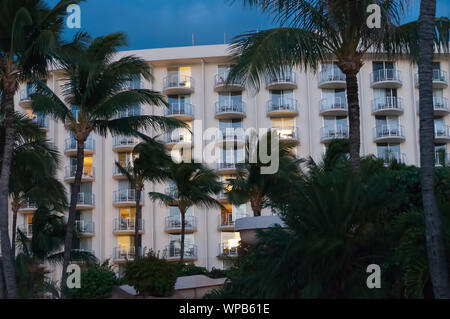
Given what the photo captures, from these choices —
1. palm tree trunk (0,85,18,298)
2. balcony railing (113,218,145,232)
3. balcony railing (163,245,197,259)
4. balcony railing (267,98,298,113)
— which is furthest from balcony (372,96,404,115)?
palm tree trunk (0,85,18,298)

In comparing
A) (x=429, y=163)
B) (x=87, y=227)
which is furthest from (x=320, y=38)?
(x=87, y=227)

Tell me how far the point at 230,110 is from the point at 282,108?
13.2 ft

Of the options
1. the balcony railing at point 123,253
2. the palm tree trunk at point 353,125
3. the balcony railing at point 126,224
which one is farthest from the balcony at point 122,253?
the palm tree trunk at point 353,125

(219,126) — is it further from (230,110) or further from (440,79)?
(440,79)

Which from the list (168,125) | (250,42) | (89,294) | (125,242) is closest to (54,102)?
(168,125)

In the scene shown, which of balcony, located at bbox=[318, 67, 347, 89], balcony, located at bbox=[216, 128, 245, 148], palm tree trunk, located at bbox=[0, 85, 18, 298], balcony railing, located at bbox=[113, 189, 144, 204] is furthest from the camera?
balcony railing, located at bbox=[113, 189, 144, 204]

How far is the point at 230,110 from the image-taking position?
49.7m

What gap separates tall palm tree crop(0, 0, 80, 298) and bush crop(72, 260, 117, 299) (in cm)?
433

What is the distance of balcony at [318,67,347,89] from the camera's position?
49000mm

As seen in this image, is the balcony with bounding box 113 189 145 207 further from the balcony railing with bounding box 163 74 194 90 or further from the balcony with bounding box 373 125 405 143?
the balcony with bounding box 373 125 405 143

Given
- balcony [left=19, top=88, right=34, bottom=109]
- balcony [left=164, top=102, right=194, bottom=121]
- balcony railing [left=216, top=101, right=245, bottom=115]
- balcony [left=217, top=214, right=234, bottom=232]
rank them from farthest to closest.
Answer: balcony [left=19, top=88, right=34, bottom=109]
balcony [left=164, top=102, right=194, bottom=121]
balcony railing [left=216, top=101, right=245, bottom=115]
balcony [left=217, top=214, right=234, bottom=232]

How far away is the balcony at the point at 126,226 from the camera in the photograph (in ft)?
161

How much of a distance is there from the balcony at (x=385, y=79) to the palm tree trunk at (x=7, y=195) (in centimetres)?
3652
